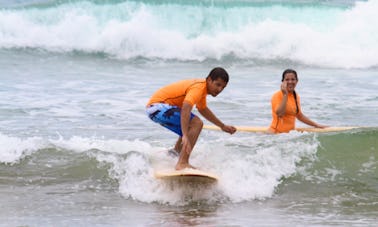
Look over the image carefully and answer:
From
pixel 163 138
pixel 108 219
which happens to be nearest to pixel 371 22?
pixel 163 138

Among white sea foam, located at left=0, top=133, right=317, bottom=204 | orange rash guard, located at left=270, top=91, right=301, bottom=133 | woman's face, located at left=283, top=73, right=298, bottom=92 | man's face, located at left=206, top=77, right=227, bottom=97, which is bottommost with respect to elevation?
white sea foam, located at left=0, top=133, right=317, bottom=204

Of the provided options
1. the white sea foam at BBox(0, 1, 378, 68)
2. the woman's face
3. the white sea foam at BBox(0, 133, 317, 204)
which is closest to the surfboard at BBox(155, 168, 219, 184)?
the white sea foam at BBox(0, 133, 317, 204)

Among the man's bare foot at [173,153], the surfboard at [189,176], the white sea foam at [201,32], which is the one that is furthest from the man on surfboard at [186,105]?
the white sea foam at [201,32]

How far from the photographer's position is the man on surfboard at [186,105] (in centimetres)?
696

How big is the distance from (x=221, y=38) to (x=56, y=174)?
45.9 feet

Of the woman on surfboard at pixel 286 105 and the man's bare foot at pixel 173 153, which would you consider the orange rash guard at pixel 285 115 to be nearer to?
the woman on surfboard at pixel 286 105

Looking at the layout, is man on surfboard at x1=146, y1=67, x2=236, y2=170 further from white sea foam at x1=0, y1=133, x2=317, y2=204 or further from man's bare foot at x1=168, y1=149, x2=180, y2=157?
man's bare foot at x1=168, y1=149, x2=180, y2=157

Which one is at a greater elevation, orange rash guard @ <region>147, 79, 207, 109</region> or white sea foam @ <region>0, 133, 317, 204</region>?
orange rash guard @ <region>147, 79, 207, 109</region>

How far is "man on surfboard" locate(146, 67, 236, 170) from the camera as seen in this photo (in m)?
6.96

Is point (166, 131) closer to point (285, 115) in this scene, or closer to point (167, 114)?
point (285, 115)

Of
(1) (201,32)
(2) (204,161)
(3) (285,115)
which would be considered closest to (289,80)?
(3) (285,115)

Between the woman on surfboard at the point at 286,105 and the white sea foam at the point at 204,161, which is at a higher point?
the woman on surfboard at the point at 286,105

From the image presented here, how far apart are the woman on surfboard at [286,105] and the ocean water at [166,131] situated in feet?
0.59

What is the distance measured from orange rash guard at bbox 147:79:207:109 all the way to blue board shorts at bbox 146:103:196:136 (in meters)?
0.06
